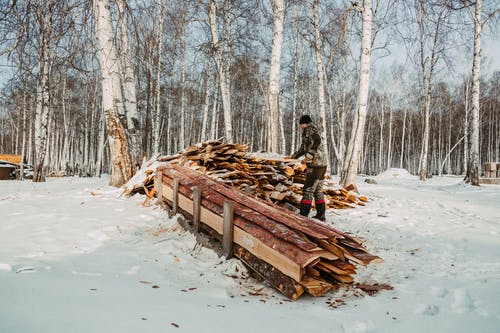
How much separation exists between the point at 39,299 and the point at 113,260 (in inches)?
48.6

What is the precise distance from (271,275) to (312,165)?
9.62 feet

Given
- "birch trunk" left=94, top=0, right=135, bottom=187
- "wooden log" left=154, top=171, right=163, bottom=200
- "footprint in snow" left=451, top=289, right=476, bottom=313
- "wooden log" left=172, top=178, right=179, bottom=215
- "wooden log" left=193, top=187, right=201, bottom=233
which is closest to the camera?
"footprint in snow" left=451, top=289, right=476, bottom=313

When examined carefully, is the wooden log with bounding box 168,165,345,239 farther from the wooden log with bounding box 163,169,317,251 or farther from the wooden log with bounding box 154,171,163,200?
the wooden log with bounding box 154,171,163,200

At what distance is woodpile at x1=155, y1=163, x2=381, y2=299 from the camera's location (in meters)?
2.74

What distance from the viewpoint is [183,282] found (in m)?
2.96

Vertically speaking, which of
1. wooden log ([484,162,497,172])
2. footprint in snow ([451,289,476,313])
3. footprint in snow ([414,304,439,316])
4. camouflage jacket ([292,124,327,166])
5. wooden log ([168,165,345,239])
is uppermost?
camouflage jacket ([292,124,327,166])

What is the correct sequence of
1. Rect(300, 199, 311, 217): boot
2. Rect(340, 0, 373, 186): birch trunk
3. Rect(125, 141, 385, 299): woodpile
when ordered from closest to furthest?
1. Rect(125, 141, 385, 299): woodpile
2. Rect(300, 199, 311, 217): boot
3. Rect(340, 0, 373, 186): birch trunk

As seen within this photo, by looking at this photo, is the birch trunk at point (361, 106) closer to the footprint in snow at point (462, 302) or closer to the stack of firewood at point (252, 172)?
the stack of firewood at point (252, 172)

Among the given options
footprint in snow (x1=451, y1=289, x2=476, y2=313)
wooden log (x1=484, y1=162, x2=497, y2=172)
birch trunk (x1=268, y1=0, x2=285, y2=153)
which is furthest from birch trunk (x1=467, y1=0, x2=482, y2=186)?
footprint in snow (x1=451, y1=289, x2=476, y2=313)

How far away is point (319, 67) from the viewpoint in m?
13.1

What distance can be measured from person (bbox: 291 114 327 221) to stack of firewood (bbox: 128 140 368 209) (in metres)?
0.75

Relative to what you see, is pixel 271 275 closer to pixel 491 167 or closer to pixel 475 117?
pixel 475 117

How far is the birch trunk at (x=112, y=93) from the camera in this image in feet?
22.0

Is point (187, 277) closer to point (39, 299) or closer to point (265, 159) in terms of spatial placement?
point (39, 299)
